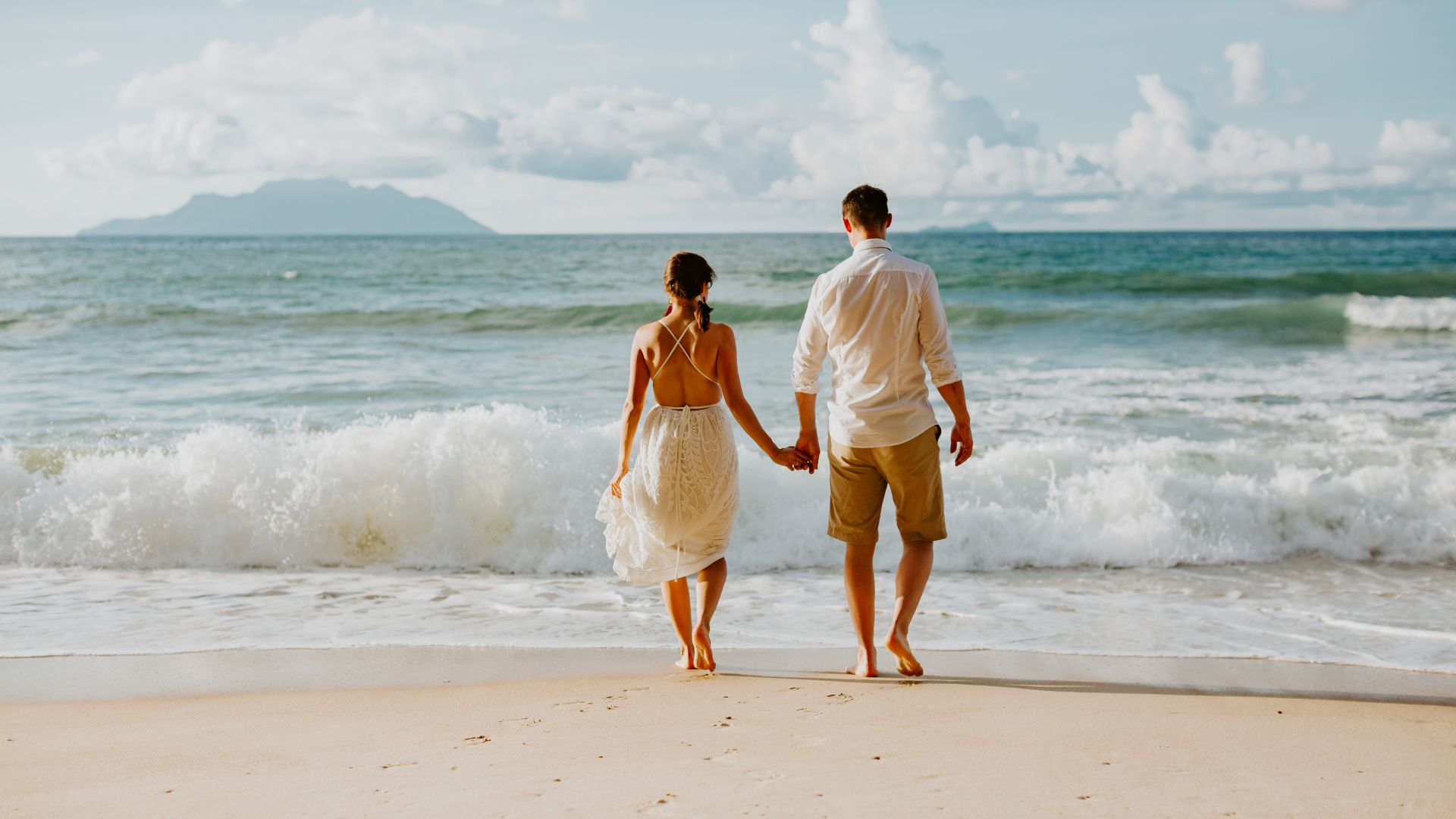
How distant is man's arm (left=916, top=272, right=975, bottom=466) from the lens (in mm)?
3814

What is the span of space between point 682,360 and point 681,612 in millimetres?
1078

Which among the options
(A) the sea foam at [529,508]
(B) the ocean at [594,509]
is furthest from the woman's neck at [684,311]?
(A) the sea foam at [529,508]

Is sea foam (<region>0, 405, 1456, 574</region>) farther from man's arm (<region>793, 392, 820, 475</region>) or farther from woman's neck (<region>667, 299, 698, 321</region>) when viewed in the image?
woman's neck (<region>667, 299, 698, 321</region>)

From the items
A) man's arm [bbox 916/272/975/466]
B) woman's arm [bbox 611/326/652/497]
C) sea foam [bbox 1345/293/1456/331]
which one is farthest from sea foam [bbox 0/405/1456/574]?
sea foam [bbox 1345/293/1456/331]

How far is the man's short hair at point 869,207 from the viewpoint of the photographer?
154 inches

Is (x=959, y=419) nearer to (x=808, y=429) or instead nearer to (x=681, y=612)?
(x=808, y=429)

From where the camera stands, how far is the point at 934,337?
382cm

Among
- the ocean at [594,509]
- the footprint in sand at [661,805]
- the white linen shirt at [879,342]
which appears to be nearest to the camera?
the footprint in sand at [661,805]

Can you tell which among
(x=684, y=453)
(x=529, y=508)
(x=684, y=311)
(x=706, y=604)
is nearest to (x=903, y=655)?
(x=706, y=604)

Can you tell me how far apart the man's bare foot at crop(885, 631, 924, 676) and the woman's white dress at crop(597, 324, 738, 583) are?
30.4 inches

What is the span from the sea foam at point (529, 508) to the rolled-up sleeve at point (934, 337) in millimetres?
3018

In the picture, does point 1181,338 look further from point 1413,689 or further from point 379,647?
point 379,647

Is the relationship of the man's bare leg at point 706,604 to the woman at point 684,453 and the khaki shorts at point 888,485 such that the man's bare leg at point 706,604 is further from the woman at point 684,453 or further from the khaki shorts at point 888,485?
the khaki shorts at point 888,485

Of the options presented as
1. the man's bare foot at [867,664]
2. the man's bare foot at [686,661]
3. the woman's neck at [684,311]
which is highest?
the woman's neck at [684,311]
